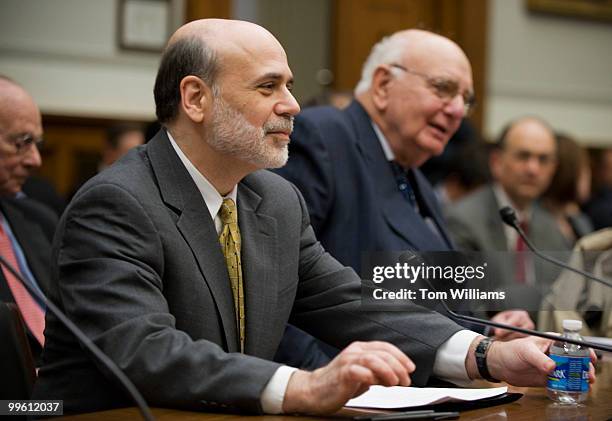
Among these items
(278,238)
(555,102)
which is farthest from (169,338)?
(555,102)

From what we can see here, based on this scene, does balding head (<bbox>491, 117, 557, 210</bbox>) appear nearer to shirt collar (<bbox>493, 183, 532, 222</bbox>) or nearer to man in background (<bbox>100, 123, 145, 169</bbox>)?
shirt collar (<bbox>493, 183, 532, 222</bbox>)

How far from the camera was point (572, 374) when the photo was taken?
70.9 inches

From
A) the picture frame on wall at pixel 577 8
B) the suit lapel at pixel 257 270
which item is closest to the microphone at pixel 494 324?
the suit lapel at pixel 257 270

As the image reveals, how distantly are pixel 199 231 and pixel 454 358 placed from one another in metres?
0.59

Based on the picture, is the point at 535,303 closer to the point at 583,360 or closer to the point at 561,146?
the point at 583,360

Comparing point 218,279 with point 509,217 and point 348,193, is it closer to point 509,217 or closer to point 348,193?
point 509,217

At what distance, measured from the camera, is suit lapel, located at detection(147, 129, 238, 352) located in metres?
1.87

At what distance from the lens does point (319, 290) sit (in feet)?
7.06

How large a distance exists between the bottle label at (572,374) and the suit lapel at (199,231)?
2.04 feet

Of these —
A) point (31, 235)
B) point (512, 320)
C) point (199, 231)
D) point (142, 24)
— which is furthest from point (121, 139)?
point (199, 231)

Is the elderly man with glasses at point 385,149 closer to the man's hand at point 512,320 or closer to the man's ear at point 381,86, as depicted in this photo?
the man's ear at point 381,86

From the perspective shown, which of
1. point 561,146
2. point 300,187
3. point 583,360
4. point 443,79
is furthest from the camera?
point 561,146

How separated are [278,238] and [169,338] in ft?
1.63

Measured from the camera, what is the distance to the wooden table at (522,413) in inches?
61.4
